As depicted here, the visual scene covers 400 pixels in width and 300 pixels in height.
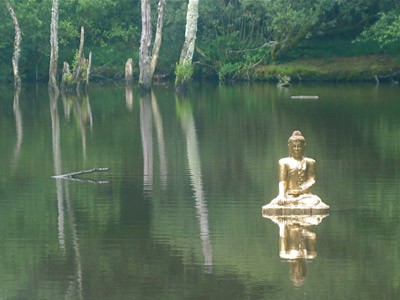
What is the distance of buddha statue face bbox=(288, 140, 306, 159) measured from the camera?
18516mm

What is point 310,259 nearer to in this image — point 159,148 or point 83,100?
point 159,148

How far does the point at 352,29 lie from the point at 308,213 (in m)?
47.8

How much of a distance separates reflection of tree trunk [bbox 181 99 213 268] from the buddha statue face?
1531mm

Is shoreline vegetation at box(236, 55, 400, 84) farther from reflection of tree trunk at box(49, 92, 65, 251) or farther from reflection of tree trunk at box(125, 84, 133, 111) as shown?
reflection of tree trunk at box(49, 92, 65, 251)

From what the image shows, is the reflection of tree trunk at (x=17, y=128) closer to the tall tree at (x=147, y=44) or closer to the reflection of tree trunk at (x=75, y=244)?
the reflection of tree trunk at (x=75, y=244)

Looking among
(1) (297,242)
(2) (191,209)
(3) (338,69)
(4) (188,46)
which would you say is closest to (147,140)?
(2) (191,209)

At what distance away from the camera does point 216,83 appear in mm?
67000

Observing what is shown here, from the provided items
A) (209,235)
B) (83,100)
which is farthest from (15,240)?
(83,100)

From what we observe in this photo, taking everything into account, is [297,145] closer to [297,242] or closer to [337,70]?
[297,242]

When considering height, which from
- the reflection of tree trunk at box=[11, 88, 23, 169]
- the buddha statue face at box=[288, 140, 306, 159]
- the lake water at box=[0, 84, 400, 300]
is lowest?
the reflection of tree trunk at box=[11, 88, 23, 169]

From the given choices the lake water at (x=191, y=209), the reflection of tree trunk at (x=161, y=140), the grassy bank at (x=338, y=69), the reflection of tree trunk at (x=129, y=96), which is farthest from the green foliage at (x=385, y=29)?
the lake water at (x=191, y=209)

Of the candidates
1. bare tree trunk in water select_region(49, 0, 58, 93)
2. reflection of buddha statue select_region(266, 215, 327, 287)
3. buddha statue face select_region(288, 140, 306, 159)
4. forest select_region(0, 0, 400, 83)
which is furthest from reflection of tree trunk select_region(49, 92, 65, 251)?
forest select_region(0, 0, 400, 83)

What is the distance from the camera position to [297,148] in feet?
61.0

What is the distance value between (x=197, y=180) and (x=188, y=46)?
35991 millimetres
